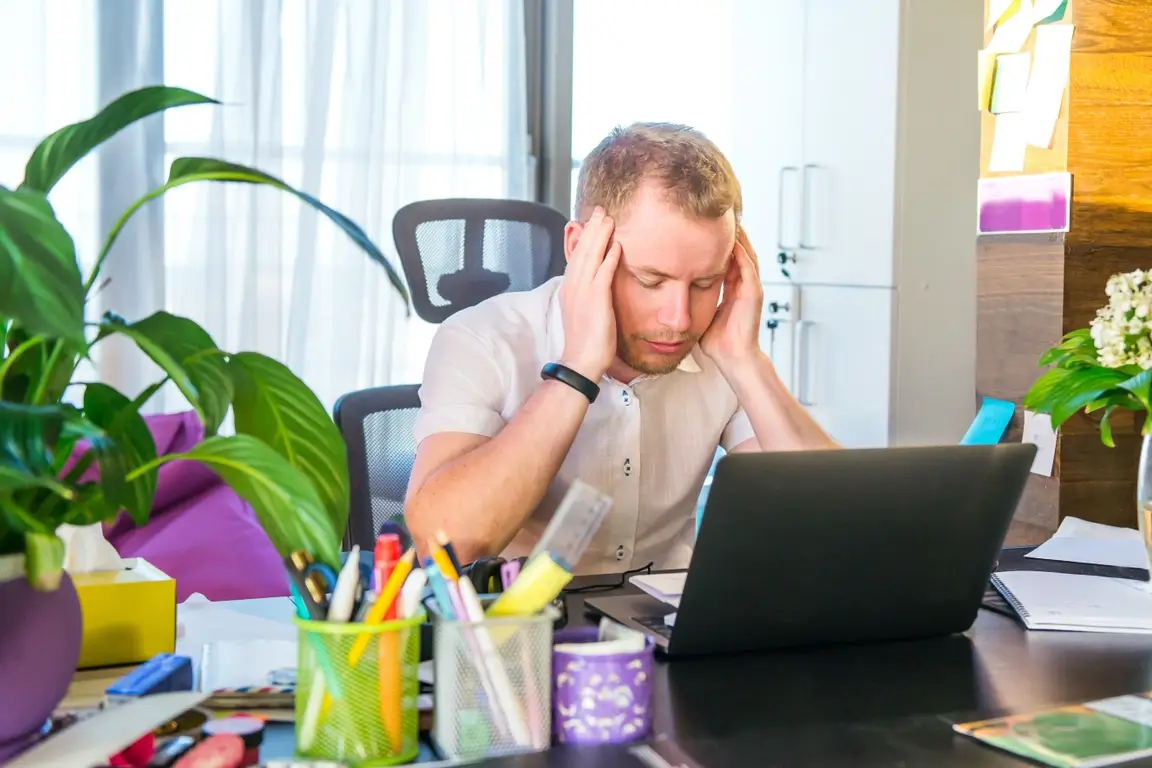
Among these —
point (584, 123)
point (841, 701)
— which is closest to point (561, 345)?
point (841, 701)

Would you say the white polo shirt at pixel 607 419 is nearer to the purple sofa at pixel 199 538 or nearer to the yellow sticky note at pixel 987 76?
the purple sofa at pixel 199 538

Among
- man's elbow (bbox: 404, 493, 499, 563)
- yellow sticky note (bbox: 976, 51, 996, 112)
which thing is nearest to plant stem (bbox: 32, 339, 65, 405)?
man's elbow (bbox: 404, 493, 499, 563)

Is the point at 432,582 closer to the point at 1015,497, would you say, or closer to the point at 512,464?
the point at 1015,497

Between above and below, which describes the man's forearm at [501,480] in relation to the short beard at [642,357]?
below

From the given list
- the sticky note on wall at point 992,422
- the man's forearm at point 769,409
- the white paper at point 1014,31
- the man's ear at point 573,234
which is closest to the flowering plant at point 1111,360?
the man's forearm at point 769,409

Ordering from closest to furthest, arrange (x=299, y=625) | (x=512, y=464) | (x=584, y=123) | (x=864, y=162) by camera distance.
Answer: (x=299, y=625), (x=512, y=464), (x=864, y=162), (x=584, y=123)

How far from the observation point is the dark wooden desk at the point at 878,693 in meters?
0.92

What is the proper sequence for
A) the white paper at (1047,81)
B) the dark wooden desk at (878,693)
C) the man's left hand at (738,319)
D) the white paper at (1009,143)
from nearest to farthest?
the dark wooden desk at (878,693), the man's left hand at (738,319), the white paper at (1047,81), the white paper at (1009,143)

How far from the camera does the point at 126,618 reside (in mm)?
1132

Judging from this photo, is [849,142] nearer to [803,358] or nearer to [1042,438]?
[803,358]

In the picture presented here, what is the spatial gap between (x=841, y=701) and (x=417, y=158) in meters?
2.78

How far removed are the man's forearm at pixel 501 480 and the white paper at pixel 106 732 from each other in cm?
68

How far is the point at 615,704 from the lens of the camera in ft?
3.05

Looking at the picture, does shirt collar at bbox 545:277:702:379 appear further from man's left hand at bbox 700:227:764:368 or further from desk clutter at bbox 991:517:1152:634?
desk clutter at bbox 991:517:1152:634
